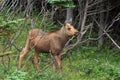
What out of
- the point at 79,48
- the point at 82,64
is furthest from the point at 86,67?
the point at 79,48

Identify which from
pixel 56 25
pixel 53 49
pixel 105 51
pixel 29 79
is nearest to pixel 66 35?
pixel 53 49

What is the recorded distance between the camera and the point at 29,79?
7555 mm

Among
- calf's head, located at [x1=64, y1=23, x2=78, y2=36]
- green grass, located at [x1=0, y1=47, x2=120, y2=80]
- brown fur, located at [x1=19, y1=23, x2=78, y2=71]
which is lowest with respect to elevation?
green grass, located at [x1=0, y1=47, x2=120, y2=80]

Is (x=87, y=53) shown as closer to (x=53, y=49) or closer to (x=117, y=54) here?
(x=117, y=54)

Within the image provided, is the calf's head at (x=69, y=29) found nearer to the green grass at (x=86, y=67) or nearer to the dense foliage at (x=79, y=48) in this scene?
the dense foliage at (x=79, y=48)

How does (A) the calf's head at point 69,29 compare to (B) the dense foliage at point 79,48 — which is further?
(A) the calf's head at point 69,29

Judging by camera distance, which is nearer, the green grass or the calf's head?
the green grass

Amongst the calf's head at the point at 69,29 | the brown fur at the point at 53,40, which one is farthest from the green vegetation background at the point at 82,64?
the calf's head at the point at 69,29

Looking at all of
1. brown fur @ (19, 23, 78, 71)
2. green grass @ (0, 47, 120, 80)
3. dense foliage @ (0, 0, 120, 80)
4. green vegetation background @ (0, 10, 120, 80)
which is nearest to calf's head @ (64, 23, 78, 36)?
brown fur @ (19, 23, 78, 71)

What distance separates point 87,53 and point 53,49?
2.48 meters

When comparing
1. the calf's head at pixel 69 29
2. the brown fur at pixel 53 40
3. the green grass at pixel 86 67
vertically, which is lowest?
the green grass at pixel 86 67

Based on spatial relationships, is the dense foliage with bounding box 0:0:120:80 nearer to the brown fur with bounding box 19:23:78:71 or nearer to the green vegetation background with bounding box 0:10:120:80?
the green vegetation background with bounding box 0:10:120:80

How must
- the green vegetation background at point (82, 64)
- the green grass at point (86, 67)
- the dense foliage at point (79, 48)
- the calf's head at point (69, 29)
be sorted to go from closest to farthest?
the dense foliage at point (79, 48)
the green vegetation background at point (82, 64)
the green grass at point (86, 67)
the calf's head at point (69, 29)

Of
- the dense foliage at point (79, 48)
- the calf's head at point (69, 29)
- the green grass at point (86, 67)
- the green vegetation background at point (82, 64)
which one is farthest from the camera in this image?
the calf's head at point (69, 29)
